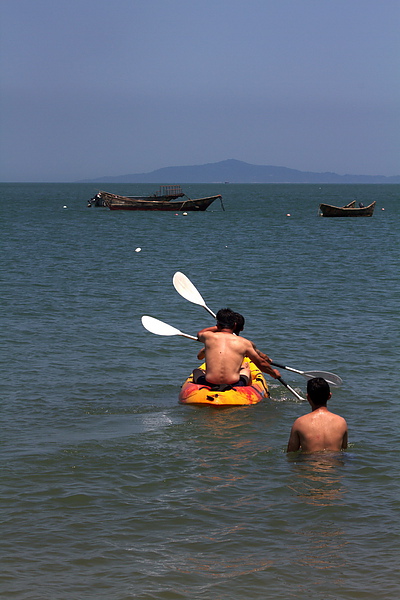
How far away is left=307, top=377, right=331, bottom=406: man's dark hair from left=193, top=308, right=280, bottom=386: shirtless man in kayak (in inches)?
96.0

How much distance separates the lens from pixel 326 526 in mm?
7148

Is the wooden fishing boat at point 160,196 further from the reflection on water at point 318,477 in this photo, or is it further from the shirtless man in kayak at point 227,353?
the reflection on water at point 318,477

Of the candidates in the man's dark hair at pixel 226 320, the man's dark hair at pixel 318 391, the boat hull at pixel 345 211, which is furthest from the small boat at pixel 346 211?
the man's dark hair at pixel 318 391

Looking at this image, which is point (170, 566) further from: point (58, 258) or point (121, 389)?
point (58, 258)

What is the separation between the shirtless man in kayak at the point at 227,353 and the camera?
420 inches

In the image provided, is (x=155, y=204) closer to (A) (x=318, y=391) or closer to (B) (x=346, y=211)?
(B) (x=346, y=211)

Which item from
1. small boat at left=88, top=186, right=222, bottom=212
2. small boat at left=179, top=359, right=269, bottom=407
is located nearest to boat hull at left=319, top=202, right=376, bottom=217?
small boat at left=88, top=186, right=222, bottom=212

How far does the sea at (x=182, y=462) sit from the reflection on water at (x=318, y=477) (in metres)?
0.02

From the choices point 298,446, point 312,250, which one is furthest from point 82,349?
point 312,250

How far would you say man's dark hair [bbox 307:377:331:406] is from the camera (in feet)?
26.8

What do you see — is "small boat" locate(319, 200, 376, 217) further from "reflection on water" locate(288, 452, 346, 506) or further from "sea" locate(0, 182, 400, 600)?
"reflection on water" locate(288, 452, 346, 506)

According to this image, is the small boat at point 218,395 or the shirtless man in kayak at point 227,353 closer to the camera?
the shirtless man in kayak at point 227,353

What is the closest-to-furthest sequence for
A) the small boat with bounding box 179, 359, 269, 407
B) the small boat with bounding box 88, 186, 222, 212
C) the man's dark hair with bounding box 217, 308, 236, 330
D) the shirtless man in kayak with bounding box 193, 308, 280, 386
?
1. the shirtless man in kayak with bounding box 193, 308, 280, 386
2. the man's dark hair with bounding box 217, 308, 236, 330
3. the small boat with bounding box 179, 359, 269, 407
4. the small boat with bounding box 88, 186, 222, 212

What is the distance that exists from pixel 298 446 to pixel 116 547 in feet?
8.56
